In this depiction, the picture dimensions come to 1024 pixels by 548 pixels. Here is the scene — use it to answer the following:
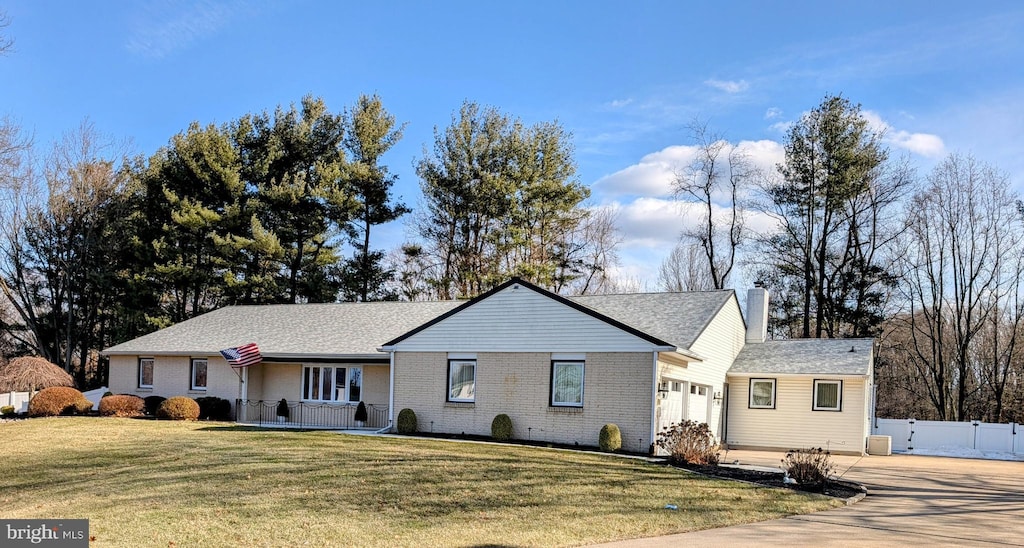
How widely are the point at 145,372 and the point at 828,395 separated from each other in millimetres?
26525

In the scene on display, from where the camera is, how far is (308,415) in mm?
28609

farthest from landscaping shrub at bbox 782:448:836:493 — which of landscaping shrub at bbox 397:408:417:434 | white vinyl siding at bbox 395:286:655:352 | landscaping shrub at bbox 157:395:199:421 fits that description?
landscaping shrub at bbox 157:395:199:421

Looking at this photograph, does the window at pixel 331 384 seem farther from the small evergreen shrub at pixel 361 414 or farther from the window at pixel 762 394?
the window at pixel 762 394

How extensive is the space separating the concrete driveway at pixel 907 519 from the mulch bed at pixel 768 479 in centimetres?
39

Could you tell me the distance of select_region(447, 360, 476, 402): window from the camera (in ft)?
78.0

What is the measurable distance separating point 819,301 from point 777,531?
2860cm

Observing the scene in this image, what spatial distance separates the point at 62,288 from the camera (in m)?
45.7

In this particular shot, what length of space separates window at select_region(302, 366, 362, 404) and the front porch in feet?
1.09

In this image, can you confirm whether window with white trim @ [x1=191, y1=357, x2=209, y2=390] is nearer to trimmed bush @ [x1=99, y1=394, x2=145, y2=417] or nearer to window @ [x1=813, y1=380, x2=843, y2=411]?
trimmed bush @ [x1=99, y1=394, x2=145, y2=417]

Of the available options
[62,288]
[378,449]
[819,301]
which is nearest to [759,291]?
[819,301]

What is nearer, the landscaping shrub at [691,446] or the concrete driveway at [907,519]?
the concrete driveway at [907,519]

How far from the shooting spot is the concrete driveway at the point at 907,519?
1062 centimetres

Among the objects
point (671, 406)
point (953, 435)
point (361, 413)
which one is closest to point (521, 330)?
point (671, 406)

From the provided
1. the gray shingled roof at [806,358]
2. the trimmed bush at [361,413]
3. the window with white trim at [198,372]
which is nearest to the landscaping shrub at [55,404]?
the window with white trim at [198,372]
